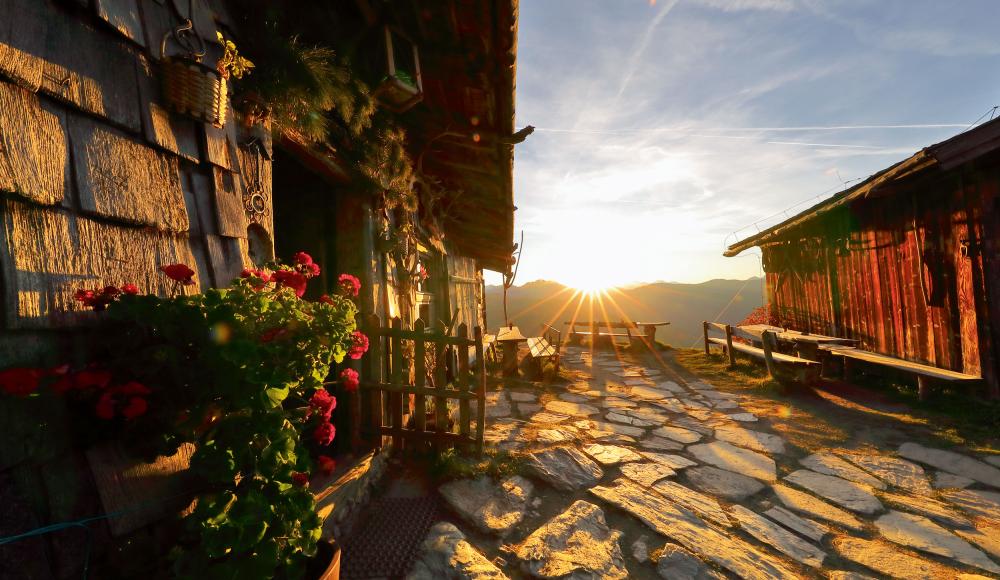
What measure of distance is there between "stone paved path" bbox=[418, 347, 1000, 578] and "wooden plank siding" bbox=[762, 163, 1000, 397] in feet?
8.93

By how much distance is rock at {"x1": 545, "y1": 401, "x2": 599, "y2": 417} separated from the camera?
594 centimetres

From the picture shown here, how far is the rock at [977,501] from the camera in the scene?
10.2 ft

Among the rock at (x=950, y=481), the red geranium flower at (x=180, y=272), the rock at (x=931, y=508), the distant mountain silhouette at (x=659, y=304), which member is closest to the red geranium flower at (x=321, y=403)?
the red geranium flower at (x=180, y=272)

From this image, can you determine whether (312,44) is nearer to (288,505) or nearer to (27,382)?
(27,382)

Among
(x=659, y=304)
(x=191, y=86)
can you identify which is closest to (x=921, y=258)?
(x=191, y=86)

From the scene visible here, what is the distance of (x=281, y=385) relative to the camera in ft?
4.90

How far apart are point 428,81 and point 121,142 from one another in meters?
2.86

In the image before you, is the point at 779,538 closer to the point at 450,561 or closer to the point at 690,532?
the point at 690,532

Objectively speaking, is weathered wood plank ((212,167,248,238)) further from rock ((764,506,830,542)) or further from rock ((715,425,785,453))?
rock ((715,425,785,453))

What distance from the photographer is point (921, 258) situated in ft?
20.9

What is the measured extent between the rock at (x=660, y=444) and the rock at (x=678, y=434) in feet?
0.45

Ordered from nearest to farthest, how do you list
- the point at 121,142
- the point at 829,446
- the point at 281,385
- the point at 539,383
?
1. the point at 281,385
2. the point at 121,142
3. the point at 829,446
4. the point at 539,383

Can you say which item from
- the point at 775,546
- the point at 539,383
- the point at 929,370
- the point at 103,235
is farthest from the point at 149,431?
the point at 929,370

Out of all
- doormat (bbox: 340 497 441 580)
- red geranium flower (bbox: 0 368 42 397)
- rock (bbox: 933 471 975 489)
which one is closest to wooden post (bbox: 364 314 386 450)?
doormat (bbox: 340 497 441 580)
